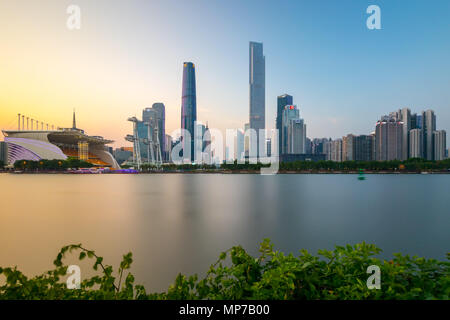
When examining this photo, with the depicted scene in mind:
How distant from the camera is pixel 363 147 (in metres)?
112

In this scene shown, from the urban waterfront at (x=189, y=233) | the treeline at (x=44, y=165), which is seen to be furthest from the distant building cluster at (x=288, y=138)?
the urban waterfront at (x=189, y=233)

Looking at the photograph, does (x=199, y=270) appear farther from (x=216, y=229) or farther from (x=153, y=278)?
(x=216, y=229)

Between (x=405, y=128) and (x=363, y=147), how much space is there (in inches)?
1036

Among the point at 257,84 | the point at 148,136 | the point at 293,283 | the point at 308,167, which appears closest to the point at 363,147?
the point at 308,167

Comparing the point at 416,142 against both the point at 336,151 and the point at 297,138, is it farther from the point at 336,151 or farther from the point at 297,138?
the point at 297,138

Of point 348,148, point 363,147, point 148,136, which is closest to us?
point 148,136

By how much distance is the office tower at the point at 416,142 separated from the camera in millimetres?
88975

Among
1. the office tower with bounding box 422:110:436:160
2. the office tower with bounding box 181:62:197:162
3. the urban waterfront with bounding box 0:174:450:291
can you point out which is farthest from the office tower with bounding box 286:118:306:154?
the urban waterfront with bounding box 0:174:450:291

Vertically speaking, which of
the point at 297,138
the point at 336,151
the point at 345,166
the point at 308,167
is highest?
the point at 297,138

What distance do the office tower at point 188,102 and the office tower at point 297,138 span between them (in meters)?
69.0

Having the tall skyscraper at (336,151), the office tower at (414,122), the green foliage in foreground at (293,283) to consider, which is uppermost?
the office tower at (414,122)

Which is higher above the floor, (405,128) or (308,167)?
(405,128)

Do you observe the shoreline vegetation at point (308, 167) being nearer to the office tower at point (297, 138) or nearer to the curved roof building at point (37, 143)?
the curved roof building at point (37, 143)
